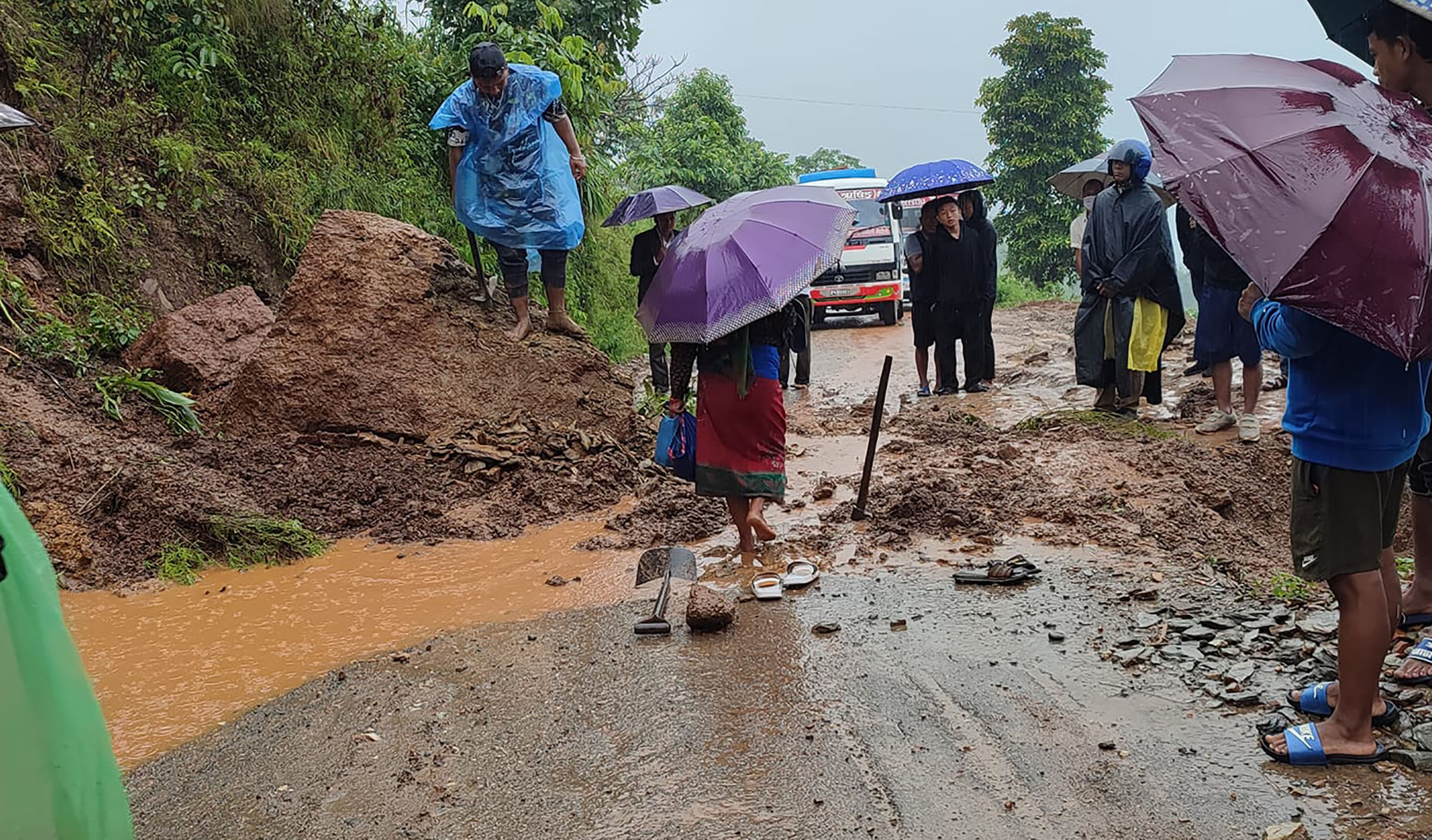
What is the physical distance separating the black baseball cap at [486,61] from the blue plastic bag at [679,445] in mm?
3034

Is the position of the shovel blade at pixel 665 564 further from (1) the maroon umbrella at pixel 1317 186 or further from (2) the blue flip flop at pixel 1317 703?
(1) the maroon umbrella at pixel 1317 186

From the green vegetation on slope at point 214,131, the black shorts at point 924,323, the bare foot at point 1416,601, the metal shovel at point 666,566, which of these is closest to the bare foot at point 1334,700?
the bare foot at point 1416,601

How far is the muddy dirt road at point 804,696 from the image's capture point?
9.15 feet

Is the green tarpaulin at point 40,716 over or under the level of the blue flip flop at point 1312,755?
over

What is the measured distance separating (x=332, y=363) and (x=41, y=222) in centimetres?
257

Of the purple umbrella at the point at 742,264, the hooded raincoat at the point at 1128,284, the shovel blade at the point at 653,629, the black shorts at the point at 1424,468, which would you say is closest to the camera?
the black shorts at the point at 1424,468

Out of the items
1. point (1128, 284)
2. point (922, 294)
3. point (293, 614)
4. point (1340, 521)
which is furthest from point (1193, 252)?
point (293, 614)

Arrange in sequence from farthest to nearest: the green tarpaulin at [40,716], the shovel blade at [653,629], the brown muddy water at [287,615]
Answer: the shovel blade at [653,629] → the brown muddy water at [287,615] → the green tarpaulin at [40,716]

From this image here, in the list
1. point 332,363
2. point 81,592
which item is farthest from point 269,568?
point 332,363

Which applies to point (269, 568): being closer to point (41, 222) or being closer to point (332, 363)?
point (332, 363)

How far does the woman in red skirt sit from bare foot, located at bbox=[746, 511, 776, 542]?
12cm

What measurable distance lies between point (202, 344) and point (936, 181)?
669cm

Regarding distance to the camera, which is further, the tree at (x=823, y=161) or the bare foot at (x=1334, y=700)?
the tree at (x=823, y=161)

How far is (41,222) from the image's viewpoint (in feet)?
23.5
